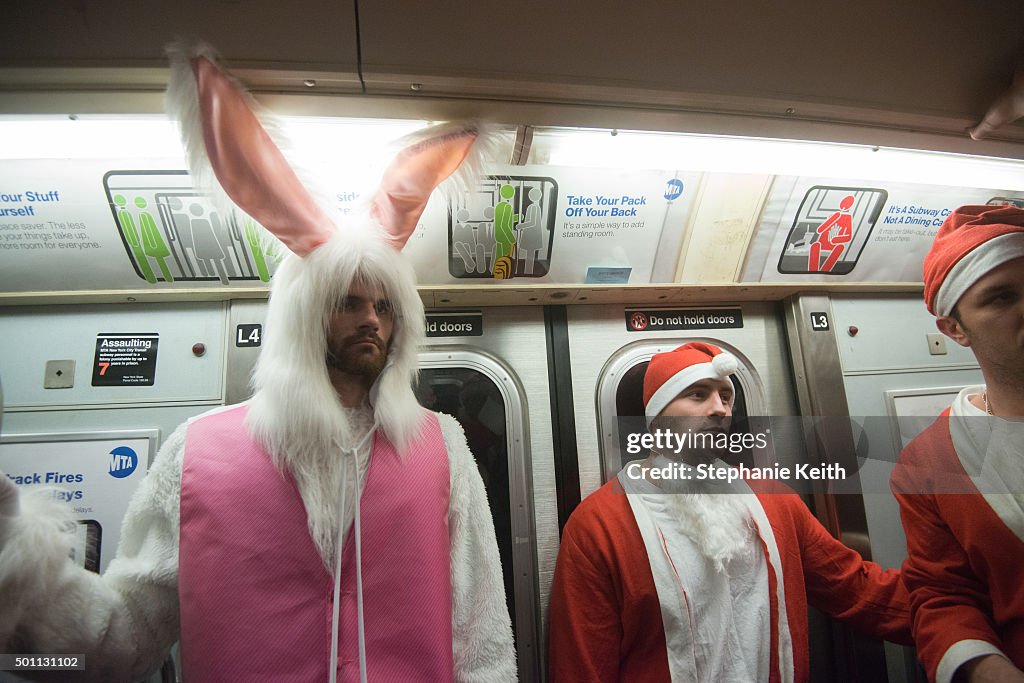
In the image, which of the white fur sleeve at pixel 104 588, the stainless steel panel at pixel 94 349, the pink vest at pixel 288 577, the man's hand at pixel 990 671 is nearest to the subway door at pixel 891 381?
the man's hand at pixel 990 671

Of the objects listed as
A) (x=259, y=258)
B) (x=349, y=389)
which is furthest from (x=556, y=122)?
(x=259, y=258)

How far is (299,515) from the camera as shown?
3.86 ft

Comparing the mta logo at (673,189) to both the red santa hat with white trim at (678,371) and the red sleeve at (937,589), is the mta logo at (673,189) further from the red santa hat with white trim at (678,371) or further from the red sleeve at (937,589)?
the red sleeve at (937,589)

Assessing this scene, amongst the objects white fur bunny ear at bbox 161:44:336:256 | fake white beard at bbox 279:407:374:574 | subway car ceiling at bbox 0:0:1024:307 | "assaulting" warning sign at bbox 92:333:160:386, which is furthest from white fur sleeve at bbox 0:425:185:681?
subway car ceiling at bbox 0:0:1024:307

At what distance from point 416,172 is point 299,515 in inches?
40.1

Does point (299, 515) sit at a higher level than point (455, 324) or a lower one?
lower

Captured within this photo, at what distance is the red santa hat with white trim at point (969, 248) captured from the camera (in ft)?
4.52

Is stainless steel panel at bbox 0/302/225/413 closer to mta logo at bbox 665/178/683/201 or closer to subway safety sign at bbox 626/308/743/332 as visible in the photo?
subway safety sign at bbox 626/308/743/332

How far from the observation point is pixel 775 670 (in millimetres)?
1536

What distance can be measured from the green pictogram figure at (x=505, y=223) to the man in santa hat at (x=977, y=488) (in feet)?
4.97

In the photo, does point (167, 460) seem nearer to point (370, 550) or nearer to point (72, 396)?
point (370, 550)

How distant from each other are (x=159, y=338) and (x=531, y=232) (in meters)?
1.54

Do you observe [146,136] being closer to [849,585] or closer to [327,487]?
[327,487]

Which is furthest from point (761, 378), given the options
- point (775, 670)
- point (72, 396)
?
point (72, 396)
